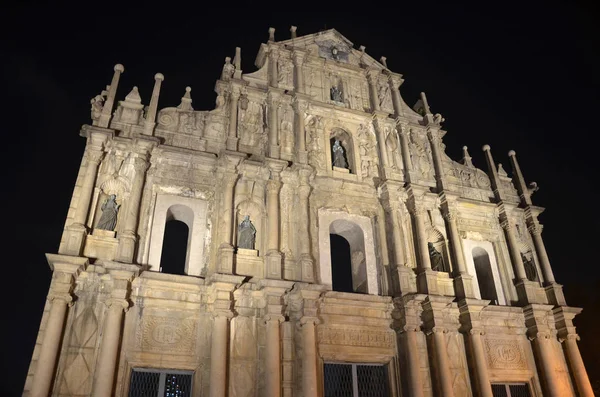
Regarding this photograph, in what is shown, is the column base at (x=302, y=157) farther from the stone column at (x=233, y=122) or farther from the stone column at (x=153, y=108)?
the stone column at (x=153, y=108)

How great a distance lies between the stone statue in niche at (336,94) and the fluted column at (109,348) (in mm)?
10924

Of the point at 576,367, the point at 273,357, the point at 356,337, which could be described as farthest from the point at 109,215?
the point at 576,367

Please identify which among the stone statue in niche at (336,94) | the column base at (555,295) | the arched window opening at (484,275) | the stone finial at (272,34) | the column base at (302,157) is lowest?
the column base at (555,295)

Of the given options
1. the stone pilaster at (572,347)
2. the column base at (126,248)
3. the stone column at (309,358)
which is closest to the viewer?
the stone column at (309,358)

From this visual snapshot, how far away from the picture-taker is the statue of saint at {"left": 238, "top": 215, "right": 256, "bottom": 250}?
1373 centimetres

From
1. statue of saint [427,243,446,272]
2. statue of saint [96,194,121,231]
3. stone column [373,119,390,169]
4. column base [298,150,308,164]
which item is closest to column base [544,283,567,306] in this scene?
statue of saint [427,243,446,272]

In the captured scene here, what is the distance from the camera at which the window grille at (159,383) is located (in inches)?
443

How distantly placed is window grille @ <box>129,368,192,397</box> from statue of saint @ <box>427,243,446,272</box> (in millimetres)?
8424

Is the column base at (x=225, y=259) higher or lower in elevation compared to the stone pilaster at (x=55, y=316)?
higher

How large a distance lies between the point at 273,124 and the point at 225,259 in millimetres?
5415

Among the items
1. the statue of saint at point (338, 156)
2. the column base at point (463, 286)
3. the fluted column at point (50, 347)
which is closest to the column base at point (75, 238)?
the fluted column at point (50, 347)

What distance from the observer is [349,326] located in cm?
1344

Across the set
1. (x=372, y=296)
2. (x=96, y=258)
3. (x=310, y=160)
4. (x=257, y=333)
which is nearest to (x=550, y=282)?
(x=372, y=296)

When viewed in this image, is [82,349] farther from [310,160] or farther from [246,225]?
[310,160]
